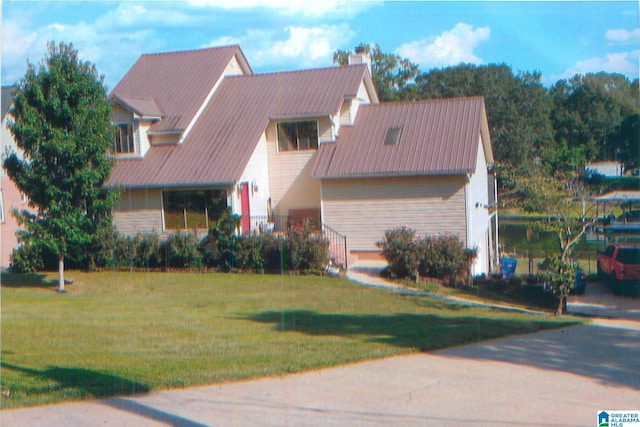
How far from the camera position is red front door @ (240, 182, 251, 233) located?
23828mm

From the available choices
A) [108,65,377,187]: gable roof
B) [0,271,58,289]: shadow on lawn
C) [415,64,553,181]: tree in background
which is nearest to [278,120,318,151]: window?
[108,65,377,187]: gable roof

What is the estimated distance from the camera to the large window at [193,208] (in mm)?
23734

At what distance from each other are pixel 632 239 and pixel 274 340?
19212 mm

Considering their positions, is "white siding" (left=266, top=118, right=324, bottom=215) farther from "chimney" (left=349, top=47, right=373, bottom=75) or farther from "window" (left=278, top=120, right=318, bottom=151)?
"chimney" (left=349, top=47, right=373, bottom=75)

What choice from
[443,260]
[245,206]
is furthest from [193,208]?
[443,260]

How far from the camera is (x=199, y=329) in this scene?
466 inches

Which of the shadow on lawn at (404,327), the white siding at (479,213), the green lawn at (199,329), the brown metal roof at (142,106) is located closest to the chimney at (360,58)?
the white siding at (479,213)

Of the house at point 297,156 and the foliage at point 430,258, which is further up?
the house at point 297,156

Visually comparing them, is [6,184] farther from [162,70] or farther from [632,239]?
[632,239]

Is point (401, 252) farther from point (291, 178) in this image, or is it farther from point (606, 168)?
point (606, 168)

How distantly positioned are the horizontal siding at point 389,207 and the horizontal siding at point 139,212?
19.3 feet

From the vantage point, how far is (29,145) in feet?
59.7

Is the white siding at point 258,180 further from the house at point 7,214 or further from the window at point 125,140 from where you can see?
the house at point 7,214

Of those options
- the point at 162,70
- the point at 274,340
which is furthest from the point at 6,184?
the point at 274,340
